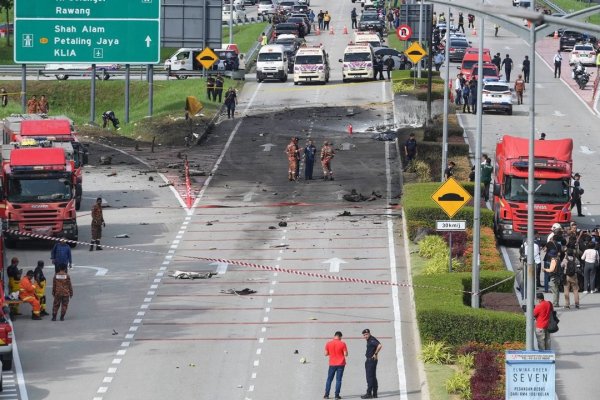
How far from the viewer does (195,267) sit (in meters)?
44.8

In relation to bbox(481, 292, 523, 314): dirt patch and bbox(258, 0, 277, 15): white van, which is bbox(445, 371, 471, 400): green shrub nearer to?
bbox(481, 292, 523, 314): dirt patch

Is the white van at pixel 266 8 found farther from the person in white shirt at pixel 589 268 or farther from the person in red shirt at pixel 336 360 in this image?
the person in red shirt at pixel 336 360

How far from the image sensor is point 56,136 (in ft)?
178

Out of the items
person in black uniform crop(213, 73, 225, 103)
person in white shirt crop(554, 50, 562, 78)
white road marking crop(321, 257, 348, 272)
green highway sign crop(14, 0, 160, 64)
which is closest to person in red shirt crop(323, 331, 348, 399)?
white road marking crop(321, 257, 348, 272)

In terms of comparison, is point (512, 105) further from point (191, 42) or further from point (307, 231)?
point (307, 231)

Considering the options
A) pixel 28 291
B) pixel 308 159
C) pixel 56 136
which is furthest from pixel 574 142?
pixel 28 291

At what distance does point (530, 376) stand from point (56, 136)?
3126 centimetres

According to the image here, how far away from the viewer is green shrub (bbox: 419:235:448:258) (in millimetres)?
44375

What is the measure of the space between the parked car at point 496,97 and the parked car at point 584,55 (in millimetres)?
21497

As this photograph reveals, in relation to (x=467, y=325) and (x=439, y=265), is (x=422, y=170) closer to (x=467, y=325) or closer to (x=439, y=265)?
(x=439, y=265)

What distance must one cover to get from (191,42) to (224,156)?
58.1 ft

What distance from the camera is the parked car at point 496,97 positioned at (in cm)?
7444

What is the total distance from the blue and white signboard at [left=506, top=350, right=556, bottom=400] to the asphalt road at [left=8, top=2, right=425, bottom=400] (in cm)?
584

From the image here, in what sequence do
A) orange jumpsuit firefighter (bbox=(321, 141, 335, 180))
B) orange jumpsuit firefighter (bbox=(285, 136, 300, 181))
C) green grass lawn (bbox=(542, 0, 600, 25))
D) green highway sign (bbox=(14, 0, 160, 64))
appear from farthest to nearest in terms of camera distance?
green grass lawn (bbox=(542, 0, 600, 25)) < green highway sign (bbox=(14, 0, 160, 64)) < orange jumpsuit firefighter (bbox=(321, 141, 335, 180)) < orange jumpsuit firefighter (bbox=(285, 136, 300, 181))
